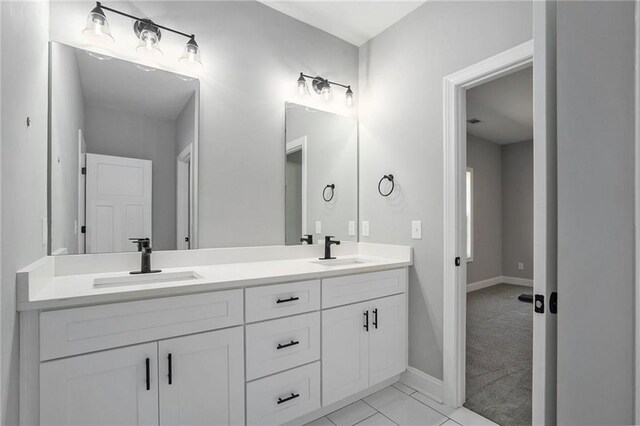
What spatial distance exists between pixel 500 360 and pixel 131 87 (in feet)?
10.9

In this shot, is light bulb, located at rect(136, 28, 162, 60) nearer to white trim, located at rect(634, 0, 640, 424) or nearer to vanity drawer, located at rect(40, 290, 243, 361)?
vanity drawer, located at rect(40, 290, 243, 361)

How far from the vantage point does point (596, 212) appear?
2.02ft

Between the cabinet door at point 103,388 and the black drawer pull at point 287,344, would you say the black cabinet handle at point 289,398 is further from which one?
the cabinet door at point 103,388

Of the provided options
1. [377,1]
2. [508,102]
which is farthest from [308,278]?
[508,102]

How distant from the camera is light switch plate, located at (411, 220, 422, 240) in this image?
2212 millimetres

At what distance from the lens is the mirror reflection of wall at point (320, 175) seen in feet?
7.80

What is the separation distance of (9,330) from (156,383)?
55 centimetres

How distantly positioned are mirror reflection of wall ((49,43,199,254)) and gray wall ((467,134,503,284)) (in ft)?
15.7

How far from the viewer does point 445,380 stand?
2029 mm

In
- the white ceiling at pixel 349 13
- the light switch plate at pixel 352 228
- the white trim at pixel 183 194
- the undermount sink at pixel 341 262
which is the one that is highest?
the white ceiling at pixel 349 13

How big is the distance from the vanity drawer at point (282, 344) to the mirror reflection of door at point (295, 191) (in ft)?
2.47

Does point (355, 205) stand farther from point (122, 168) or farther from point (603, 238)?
point (603, 238)

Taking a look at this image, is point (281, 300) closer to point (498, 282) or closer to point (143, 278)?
point (143, 278)

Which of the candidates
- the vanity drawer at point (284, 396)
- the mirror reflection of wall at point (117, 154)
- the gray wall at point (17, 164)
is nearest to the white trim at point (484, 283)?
the vanity drawer at point (284, 396)
